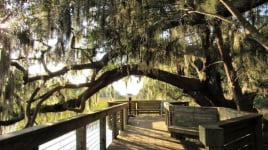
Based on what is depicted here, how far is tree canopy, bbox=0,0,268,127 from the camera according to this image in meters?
6.79

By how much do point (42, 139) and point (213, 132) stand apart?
59.8 inches

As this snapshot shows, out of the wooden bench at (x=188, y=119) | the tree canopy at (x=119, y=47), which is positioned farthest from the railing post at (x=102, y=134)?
the wooden bench at (x=188, y=119)

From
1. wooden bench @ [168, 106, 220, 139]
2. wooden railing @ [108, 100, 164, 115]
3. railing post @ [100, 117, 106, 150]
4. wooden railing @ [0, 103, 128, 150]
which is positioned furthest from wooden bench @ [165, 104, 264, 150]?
wooden railing @ [108, 100, 164, 115]

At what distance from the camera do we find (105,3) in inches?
258

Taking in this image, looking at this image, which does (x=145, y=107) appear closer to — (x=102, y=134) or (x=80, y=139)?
(x=102, y=134)

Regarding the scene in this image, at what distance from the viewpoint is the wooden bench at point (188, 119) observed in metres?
7.84

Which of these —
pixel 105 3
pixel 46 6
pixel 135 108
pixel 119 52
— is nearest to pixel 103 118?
pixel 105 3

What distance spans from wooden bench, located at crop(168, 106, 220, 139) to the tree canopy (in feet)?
3.62

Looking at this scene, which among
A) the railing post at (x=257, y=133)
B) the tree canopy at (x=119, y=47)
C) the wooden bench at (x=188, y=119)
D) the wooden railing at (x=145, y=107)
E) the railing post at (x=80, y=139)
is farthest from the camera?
the wooden railing at (x=145, y=107)

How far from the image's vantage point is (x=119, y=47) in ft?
27.6

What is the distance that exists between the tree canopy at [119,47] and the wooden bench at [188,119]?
Answer: 1.10 meters

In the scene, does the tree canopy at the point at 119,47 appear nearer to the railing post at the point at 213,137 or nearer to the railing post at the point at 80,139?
the railing post at the point at 213,137

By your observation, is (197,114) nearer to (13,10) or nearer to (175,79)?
(175,79)

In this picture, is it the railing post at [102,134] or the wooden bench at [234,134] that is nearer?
the wooden bench at [234,134]
